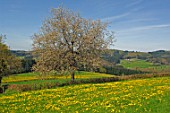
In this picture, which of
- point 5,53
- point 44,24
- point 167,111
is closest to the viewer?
point 167,111

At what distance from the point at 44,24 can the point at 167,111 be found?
36.4 metres

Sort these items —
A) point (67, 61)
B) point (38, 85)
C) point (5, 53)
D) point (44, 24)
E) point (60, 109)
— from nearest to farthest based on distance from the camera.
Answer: point (60, 109) < point (38, 85) < point (67, 61) < point (44, 24) < point (5, 53)

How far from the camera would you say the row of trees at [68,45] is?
44406 millimetres

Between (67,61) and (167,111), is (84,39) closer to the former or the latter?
(67,61)

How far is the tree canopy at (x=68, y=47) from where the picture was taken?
44344 mm

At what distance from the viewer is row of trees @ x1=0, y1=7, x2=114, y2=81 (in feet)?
146

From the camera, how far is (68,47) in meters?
45.0

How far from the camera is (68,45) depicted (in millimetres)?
44938

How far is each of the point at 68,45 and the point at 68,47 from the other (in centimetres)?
36

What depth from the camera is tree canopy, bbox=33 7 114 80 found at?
44344mm

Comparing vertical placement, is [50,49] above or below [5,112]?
above

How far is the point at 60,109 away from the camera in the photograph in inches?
699

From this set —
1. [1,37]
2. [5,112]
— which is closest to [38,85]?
[5,112]

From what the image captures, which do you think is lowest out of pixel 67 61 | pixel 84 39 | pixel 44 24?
pixel 67 61
